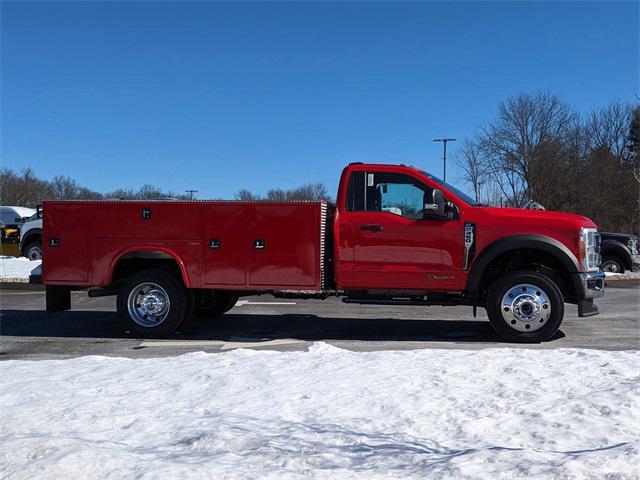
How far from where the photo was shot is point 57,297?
8383mm

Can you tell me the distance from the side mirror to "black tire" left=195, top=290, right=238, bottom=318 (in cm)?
325

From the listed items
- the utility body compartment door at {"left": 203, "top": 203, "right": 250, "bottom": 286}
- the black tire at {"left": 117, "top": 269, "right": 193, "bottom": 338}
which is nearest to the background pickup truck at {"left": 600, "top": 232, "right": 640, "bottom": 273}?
the utility body compartment door at {"left": 203, "top": 203, "right": 250, "bottom": 286}

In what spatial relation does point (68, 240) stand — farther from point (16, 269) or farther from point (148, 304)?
point (16, 269)

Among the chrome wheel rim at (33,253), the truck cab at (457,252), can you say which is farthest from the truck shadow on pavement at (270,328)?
the chrome wheel rim at (33,253)

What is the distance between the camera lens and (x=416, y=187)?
7789 mm

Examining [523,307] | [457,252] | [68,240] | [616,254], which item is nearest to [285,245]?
[457,252]

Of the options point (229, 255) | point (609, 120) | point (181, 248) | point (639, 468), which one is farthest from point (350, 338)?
point (609, 120)

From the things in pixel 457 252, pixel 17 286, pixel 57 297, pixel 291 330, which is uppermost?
pixel 457 252

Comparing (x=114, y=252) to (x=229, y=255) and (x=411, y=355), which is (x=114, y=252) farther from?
(x=411, y=355)

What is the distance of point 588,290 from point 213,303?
5.37 metres

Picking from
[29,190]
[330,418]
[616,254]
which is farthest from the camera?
[29,190]

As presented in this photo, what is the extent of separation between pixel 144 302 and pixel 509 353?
4722 millimetres

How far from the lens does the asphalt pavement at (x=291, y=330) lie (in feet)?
23.9

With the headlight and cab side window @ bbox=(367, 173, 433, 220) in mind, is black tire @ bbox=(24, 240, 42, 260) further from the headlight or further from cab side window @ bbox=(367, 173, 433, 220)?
the headlight
